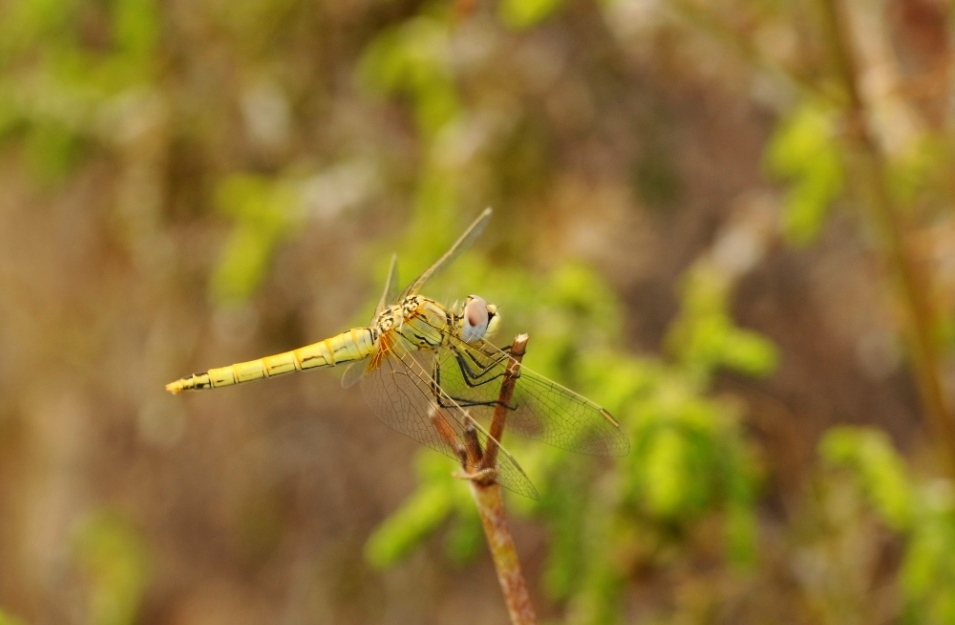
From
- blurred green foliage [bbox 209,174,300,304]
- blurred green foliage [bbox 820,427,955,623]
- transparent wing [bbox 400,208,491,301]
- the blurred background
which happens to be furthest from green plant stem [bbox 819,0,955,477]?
blurred green foliage [bbox 209,174,300,304]

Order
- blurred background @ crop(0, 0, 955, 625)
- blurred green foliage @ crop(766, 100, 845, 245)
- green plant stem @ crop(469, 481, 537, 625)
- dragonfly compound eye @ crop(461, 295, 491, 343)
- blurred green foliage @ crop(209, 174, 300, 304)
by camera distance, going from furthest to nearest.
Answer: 1. blurred green foliage @ crop(209, 174, 300, 304)
2. blurred green foliage @ crop(766, 100, 845, 245)
3. blurred background @ crop(0, 0, 955, 625)
4. dragonfly compound eye @ crop(461, 295, 491, 343)
5. green plant stem @ crop(469, 481, 537, 625)

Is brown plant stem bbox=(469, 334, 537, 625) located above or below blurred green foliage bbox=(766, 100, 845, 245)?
below

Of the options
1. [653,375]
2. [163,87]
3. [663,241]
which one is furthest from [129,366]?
[653,375]

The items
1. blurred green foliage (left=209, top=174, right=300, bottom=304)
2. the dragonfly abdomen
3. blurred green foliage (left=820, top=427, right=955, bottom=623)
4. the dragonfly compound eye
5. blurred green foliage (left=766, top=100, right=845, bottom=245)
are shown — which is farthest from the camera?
blurred green foliage (left=209, top=174, right=300, bottom=304)

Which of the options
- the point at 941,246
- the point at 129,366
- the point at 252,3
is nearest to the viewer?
the point at 941,246

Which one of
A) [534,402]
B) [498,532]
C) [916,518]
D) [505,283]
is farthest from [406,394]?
[916,518]

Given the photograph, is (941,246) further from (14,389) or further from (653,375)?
(14,389)

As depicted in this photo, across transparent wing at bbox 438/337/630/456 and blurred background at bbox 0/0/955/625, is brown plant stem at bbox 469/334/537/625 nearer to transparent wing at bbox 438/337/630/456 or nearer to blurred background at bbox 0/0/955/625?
transparent wing at bbox 438/337/630/456
